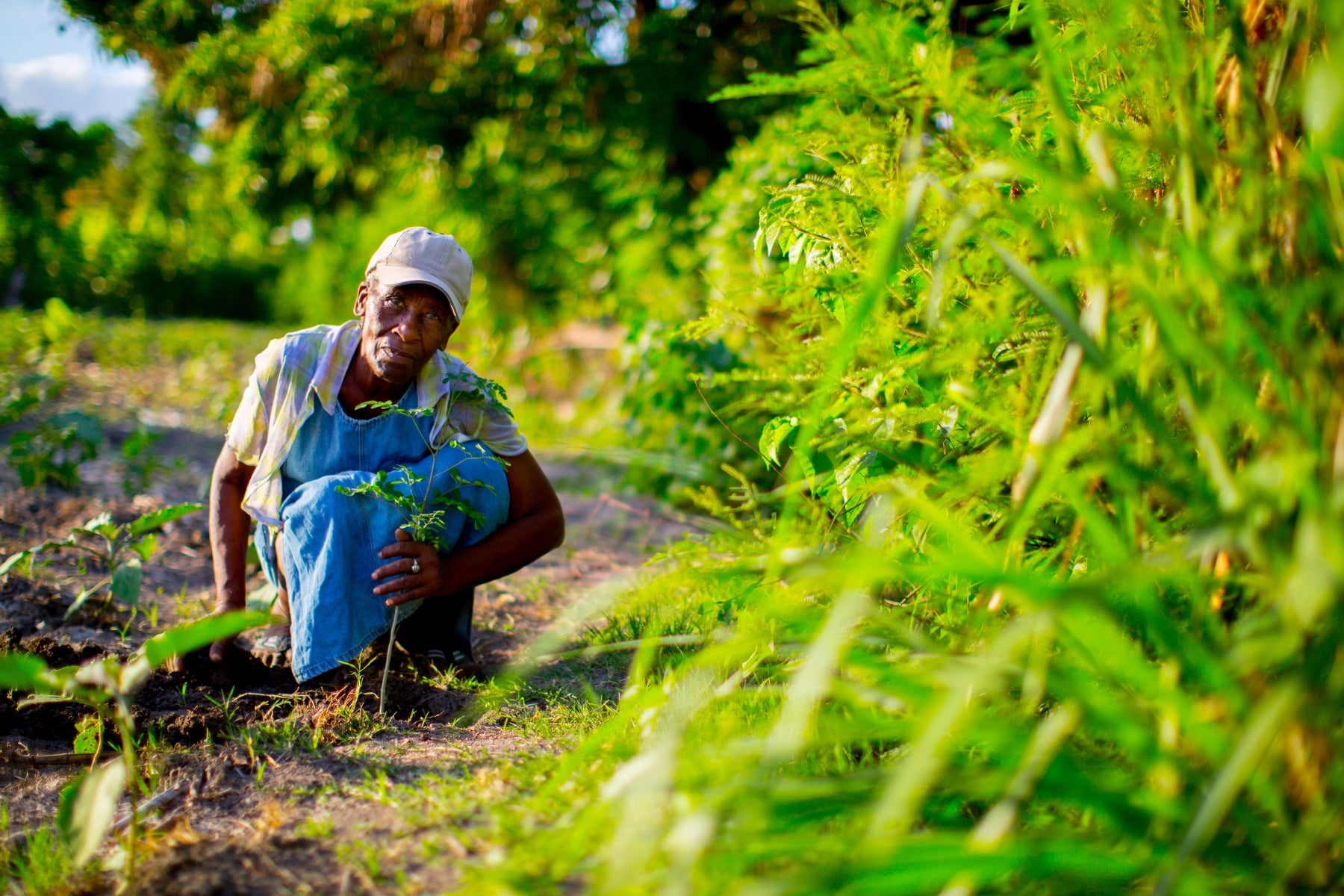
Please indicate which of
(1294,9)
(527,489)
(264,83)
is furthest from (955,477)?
(264,83)

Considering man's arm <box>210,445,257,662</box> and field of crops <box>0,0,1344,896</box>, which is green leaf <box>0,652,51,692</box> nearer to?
field of crops <box>0,0,1344,896</box>

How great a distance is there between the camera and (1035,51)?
6.01ft

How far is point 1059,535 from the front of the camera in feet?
4.92

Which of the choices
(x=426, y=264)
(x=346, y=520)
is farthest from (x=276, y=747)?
(x=426, y=264)

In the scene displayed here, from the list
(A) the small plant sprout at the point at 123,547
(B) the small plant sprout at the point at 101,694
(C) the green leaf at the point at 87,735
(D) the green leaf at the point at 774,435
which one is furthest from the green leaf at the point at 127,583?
(D) the green leaf at the point at 774,435

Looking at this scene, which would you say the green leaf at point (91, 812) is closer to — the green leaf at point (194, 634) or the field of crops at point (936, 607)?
the field of crops at point (936, 607)

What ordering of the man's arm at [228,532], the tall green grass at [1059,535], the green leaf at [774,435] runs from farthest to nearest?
the man's arm at [228,532], the green leaf at [774,435], the tall green grass at [1059,535]

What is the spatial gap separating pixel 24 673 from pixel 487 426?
1.22 metres

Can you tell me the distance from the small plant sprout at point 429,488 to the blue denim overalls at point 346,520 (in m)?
0.02

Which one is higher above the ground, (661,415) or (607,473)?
(661,415)

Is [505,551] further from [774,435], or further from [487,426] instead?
[774,435]

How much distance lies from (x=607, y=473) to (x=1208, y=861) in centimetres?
390

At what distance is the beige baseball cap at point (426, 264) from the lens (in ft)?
6.72

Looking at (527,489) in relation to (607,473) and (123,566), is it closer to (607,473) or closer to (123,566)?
(123,566)
